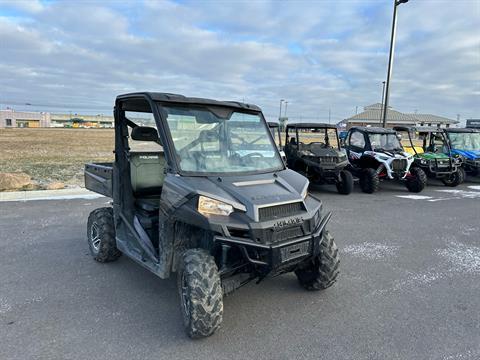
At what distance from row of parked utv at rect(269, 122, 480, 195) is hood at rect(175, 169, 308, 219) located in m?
5.87

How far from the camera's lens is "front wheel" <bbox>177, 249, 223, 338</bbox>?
9.02ft

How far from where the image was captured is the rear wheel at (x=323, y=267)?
3.52 metres

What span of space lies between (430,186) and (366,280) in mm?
9259

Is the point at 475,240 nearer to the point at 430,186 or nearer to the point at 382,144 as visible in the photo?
the point at 382,144

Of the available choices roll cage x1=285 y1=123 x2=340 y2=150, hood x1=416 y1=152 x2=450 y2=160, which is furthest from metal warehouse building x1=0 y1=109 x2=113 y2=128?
hood x1=416 y1=152 x2=450 y2=160

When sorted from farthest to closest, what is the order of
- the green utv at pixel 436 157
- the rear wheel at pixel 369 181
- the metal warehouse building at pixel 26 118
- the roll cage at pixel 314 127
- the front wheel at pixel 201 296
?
the metal warehouse building at pixel 26 118
the green utv at pixel 436 157
the roll cage at pixel 314 127
the rear wheel at pixel 369 181
the front wheel at pixel 201 296

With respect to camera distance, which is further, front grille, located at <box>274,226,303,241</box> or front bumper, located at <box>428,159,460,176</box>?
front bumper, located at <box>428,159,460,176</box>

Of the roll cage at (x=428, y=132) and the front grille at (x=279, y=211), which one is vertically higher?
the roll cage at (x=428, y=132)

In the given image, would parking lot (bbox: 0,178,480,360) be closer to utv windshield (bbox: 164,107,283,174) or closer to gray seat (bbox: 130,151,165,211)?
gray seat (bbox: 130,151,165,211)

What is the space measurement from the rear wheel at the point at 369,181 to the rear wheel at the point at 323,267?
7003 mm

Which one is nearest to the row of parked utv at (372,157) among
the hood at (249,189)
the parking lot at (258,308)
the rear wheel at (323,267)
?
the parking lot at (258,308)

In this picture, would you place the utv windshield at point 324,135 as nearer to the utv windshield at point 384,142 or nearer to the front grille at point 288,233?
the utv windshield at point 384,142

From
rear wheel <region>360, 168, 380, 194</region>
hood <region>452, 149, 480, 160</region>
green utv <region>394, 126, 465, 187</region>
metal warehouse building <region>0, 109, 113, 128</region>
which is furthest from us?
metal warehouse building <region>0, 109, 113, 128</region>

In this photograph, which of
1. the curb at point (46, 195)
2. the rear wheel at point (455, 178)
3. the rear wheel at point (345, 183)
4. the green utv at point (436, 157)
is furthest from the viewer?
the rear wheel at point (455, 178)
